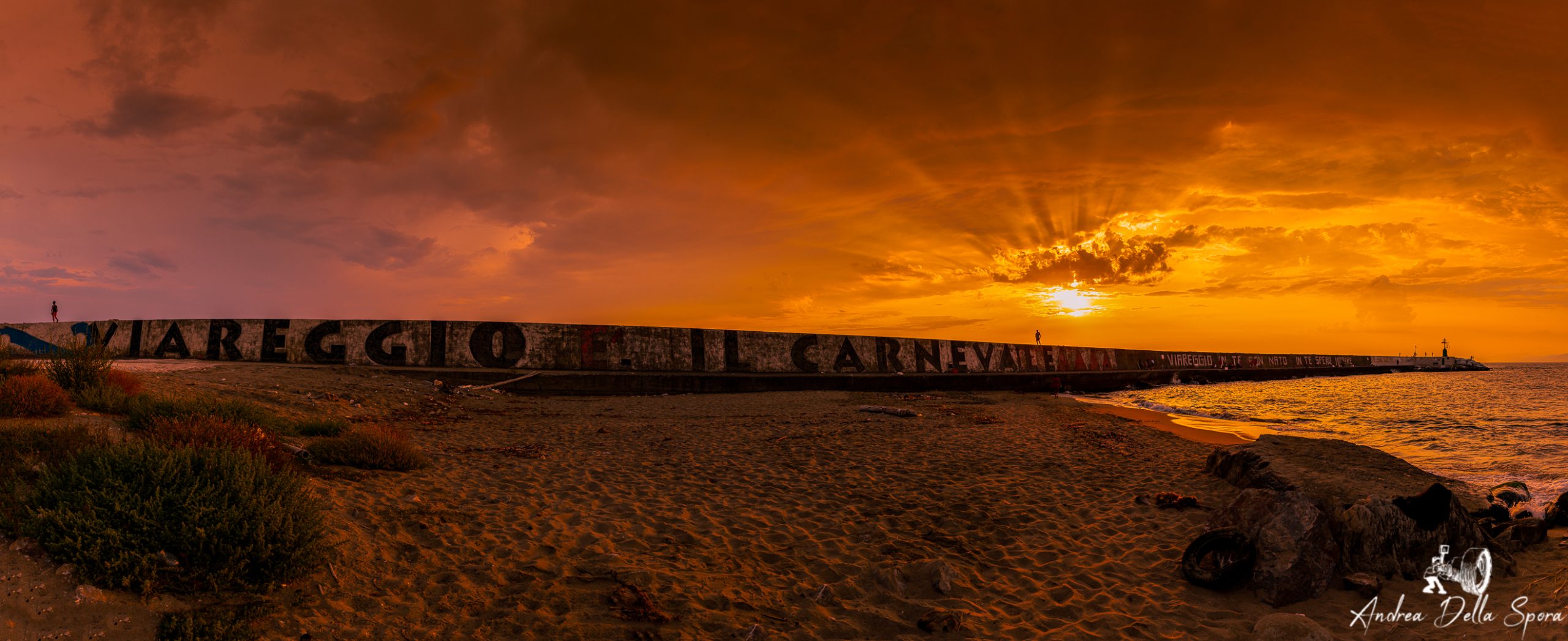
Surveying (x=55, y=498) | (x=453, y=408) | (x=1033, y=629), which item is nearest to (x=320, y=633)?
(x=55, y=498)

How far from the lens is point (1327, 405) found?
94.3 feet

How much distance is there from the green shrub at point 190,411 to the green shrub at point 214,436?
7.6 inches

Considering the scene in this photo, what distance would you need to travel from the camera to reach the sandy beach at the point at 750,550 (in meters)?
4.82

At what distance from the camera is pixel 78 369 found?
9516mm

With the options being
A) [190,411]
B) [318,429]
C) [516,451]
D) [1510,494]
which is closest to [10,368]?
[190,411]

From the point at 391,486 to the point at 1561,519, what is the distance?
1352 centimetres

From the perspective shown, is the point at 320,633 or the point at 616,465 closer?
the point at 320,633

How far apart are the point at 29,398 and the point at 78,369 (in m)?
2.95

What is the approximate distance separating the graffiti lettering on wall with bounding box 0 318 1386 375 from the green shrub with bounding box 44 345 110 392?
14.9 metres

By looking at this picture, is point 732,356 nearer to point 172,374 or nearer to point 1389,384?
point 172,374

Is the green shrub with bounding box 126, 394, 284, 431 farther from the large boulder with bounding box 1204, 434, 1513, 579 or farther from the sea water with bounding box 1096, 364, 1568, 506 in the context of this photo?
the sea water with bounding box 1096, 364, 1568, 506

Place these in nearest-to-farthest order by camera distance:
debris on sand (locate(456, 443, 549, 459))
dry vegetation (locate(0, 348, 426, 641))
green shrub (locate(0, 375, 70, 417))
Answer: dry vegetation (locate(0, 348, 426, 641))
green shrub (locate(0, 375, 70, 417))
debris on sand (locate(456, 443, 549, 459))

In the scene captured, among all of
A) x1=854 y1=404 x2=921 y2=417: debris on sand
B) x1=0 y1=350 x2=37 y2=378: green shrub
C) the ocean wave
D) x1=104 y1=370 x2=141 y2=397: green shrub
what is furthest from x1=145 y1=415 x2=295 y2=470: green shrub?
the ocean wave

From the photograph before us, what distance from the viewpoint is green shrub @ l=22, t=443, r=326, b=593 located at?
13.7 feet
